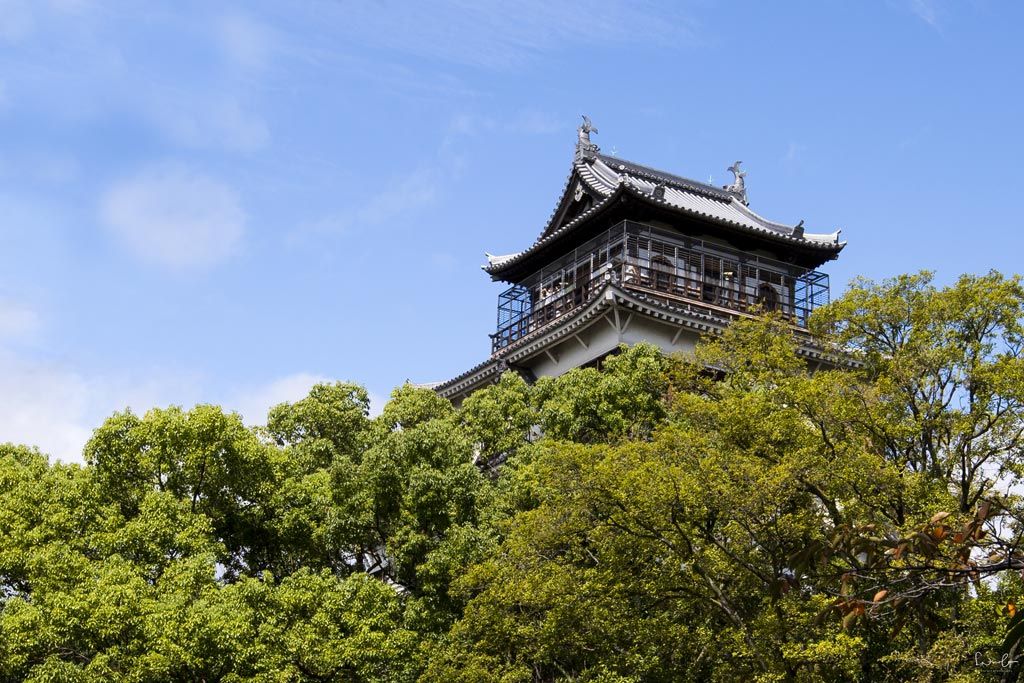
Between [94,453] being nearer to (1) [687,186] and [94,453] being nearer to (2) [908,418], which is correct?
(2) [908,418]

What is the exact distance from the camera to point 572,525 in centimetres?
1873

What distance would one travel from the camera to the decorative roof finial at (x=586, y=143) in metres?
37.5

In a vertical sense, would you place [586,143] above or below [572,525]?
above

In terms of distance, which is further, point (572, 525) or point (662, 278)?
point (662, 278)

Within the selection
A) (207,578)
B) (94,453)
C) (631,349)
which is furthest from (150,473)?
(631,349)

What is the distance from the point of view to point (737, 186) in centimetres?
3950

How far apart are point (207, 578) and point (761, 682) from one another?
1003 centimetres

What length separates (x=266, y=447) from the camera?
962 inches

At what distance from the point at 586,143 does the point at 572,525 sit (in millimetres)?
21315

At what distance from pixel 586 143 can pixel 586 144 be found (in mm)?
135

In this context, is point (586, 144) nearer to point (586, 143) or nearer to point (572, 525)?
point (586, 143)

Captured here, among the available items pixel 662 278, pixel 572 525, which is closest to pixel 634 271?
pixel 662 278

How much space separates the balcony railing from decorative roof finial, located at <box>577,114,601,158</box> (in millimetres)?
4119

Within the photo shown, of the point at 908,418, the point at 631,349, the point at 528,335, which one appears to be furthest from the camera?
the point at 528,335
